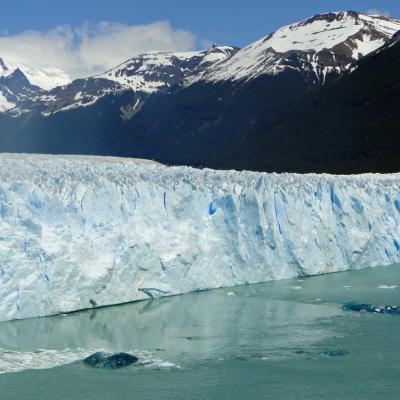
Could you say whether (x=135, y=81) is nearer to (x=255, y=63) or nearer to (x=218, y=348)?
(x=255, y=63)

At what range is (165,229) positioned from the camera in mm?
15367

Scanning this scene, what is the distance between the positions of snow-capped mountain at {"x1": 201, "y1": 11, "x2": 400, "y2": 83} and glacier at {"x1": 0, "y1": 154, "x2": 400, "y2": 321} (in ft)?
267

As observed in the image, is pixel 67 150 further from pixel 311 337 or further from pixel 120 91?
pixel 311 337

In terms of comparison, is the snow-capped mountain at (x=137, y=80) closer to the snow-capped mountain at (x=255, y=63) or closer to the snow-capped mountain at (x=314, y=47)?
the snow-capped mountain at (x=255, y=63)

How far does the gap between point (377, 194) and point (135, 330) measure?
1053 centimetres

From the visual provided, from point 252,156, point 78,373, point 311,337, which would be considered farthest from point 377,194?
point 252,156

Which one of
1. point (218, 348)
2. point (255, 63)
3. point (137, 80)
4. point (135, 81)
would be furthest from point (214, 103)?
point (218, 348)

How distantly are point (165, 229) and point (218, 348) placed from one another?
5.09m

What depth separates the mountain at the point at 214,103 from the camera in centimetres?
7038

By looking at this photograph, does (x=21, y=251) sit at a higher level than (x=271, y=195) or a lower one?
lower

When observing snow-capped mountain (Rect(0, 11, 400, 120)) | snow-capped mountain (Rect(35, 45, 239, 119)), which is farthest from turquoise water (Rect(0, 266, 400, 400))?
snow-capped mountain (Rect(35, 45, 239, 119))

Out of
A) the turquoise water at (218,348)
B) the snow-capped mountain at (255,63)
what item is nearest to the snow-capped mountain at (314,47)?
the snow-capped mountain at (255,63)

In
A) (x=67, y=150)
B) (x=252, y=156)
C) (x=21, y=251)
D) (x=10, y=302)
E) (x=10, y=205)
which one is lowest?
(x=10, y=302)

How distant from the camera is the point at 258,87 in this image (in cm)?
9775
